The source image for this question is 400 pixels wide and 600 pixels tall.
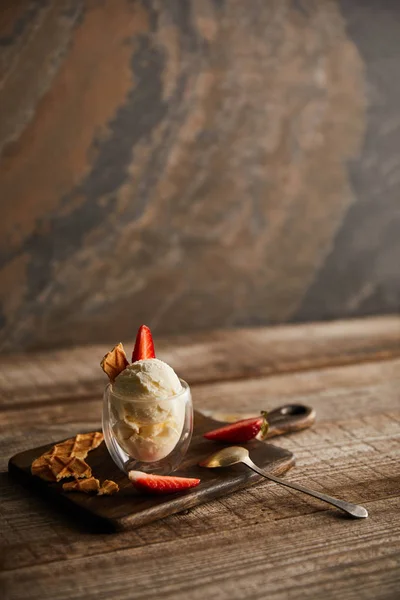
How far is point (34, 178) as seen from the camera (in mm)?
1667

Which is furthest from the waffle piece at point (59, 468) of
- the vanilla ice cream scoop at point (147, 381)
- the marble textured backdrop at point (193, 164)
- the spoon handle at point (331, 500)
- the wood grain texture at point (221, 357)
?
the marble textured backdrop at point (193, 164)

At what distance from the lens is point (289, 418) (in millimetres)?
1289

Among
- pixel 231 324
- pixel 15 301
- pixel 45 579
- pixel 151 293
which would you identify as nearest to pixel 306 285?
pixel 231 324

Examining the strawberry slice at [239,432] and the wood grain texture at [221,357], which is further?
the wood grain texture at [221,357]

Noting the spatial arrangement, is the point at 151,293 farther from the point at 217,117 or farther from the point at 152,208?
the point at 217,117

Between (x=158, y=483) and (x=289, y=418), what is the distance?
1.15ft

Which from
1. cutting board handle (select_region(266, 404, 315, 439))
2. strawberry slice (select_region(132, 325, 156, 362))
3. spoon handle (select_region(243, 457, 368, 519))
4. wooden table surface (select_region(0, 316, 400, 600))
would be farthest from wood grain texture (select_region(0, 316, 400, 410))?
spoon handle (select_region(243, 457, 368, 519))

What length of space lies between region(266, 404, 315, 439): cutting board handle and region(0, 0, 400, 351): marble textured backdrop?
609 millimetres

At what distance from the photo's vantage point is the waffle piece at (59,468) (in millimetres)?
1039

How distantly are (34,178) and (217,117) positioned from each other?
17.1 inches

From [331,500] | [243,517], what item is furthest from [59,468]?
[331,500]

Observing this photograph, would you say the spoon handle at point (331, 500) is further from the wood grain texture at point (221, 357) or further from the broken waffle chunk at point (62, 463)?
the wood grain texture at point (221, 357)

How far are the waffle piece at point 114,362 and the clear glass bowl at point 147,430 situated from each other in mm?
20

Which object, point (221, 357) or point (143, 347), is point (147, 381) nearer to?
point (143, 347)
